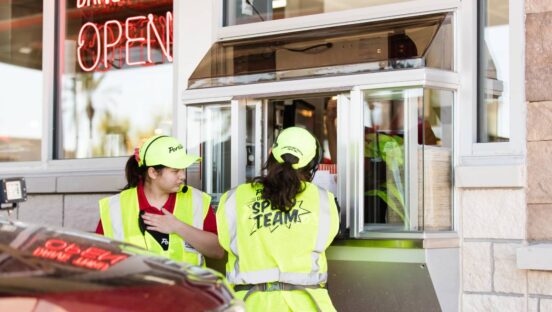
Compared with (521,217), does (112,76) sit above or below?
above

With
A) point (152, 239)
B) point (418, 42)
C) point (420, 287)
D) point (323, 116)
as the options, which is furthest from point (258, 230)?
point (323, 116)

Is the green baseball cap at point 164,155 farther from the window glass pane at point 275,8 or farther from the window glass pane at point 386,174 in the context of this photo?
the window glass pane at point 275,8

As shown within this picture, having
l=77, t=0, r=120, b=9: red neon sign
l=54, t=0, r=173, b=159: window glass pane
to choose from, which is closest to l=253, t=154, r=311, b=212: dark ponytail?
l=54, t=0, r=173, b=159: window glass pane

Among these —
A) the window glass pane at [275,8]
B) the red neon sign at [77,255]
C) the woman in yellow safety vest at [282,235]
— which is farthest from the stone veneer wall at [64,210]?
the red neon sign at [77,255]

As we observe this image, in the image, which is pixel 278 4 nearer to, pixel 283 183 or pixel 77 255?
pixel 283 183

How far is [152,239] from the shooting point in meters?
4.80

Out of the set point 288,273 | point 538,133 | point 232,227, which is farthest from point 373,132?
point 288,273

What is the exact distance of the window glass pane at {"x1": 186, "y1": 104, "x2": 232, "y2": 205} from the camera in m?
5.99

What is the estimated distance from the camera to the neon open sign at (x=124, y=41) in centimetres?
752

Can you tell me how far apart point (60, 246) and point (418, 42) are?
3.07 meters

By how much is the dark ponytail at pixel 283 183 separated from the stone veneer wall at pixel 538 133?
69.3 inches

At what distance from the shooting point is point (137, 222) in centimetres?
484

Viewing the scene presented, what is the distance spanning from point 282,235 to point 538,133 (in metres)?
2.11

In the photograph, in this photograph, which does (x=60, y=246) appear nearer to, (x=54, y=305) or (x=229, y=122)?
(x=54, y=305)
